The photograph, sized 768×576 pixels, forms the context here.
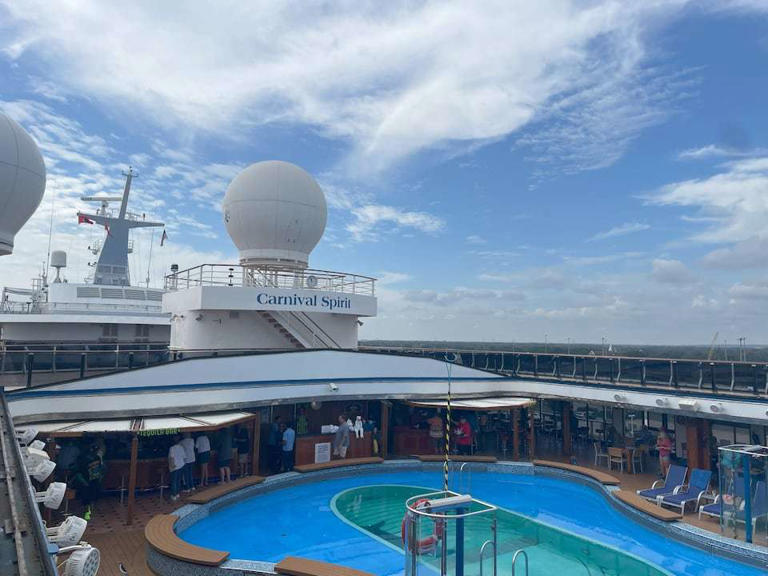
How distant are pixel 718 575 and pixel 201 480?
11626 mm

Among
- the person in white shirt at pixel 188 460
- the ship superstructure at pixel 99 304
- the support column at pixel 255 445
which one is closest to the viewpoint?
the person in white shirt at pixel 188 460

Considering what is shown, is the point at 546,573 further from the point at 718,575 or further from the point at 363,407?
the point at 363,407

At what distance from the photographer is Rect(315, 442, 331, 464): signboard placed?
15.7 metres

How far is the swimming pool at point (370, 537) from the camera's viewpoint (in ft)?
33.0

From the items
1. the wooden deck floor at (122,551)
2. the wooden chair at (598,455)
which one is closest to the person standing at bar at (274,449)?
the wooden deck floor at (122,551)

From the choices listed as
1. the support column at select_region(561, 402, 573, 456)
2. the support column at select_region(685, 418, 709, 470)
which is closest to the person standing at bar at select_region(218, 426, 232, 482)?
the support column at select_region(561, 402, 573, 456)

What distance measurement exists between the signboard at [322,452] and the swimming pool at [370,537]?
788mm

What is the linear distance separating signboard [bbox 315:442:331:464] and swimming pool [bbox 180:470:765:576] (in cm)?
79

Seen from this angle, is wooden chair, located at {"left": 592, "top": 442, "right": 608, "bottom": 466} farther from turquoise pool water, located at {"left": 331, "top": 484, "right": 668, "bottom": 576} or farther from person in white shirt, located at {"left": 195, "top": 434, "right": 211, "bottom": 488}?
person in white shirt, located at {"left": 195, "top": 434, "right": 211, "bottom": 488}

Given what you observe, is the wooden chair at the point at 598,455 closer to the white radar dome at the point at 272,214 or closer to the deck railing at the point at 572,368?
the deck railing at the point at 572,368

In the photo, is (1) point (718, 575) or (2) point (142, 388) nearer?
(1) point (718, 575)

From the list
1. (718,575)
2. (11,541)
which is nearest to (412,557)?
(11,541)

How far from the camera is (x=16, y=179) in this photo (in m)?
14.9

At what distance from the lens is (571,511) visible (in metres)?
13.2
